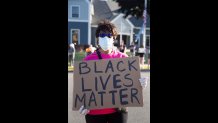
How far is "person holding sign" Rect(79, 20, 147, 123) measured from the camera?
4.24 metres

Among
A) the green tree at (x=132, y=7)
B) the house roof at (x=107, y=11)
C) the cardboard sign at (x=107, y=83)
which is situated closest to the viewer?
the cardboard sign at (x=107, y=83)

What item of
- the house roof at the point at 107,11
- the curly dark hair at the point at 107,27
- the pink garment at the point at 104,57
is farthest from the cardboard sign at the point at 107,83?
the house roof at the point at 107,11

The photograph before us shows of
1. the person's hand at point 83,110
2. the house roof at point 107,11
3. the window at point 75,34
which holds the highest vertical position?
the house roof at point 107,11

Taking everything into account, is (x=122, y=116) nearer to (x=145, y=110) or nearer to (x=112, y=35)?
(x=112, y=35)

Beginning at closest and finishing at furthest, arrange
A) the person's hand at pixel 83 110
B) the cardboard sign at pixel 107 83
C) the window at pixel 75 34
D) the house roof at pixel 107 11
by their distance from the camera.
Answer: the person's hand at pixel 83 110 < the cardboard sign at pixel 107 83 < the window at pixel 75 34 < the house roof at pixel 107 11

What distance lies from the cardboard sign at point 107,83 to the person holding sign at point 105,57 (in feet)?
0.20

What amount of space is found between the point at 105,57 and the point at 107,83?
10.9 inches

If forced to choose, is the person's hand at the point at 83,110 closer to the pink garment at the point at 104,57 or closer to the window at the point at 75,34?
the pink garment at the point at 104,57

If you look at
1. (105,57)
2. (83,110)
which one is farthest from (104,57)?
(83,110)

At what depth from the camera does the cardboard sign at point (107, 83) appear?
14.3 feet

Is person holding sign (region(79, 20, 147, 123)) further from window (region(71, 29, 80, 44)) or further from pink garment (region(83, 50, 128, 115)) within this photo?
window (region(71, 29, 80, 44))

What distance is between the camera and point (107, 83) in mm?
4371

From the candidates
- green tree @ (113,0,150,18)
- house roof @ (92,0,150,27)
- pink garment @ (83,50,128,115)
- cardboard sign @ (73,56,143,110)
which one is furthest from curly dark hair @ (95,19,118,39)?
green tree @ (113,0,150,18)

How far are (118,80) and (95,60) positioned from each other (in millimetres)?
324
